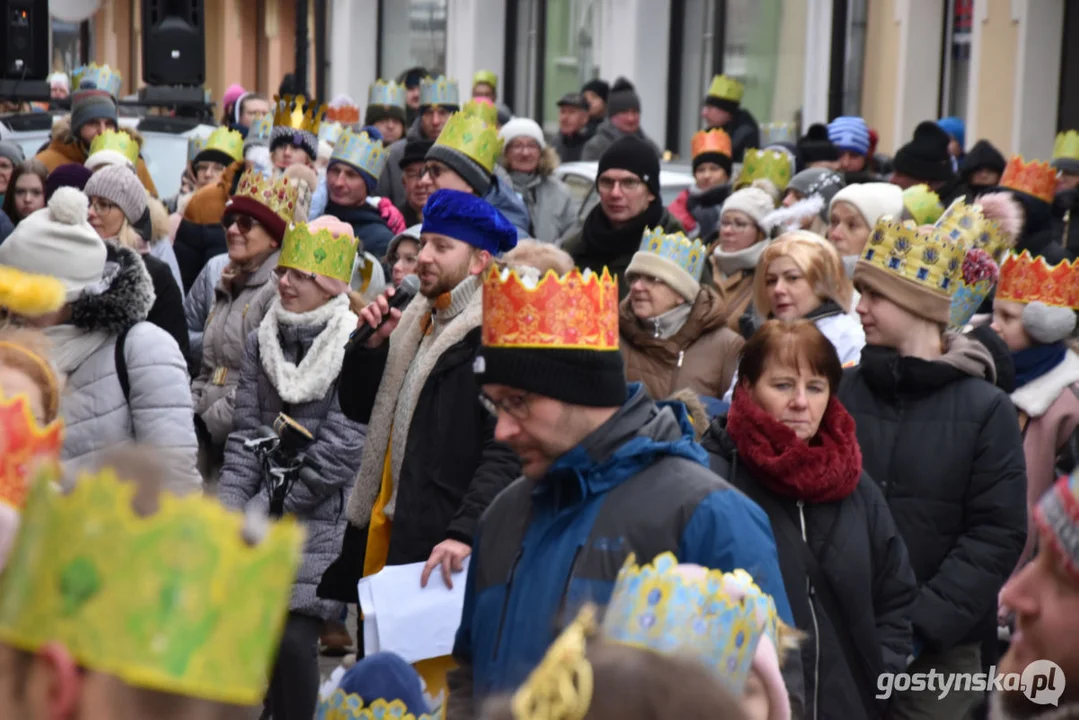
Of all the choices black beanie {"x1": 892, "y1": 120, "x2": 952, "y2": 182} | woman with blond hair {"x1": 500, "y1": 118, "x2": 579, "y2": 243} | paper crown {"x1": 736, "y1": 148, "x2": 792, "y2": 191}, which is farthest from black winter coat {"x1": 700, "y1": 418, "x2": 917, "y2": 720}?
woman with blond hair {"x1": 500, "y1": 118, "x2": 579, "y2": 243}

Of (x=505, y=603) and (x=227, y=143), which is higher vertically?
(x=227, y=143)

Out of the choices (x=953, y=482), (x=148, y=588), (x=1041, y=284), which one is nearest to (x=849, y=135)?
(x=1041, y=284)

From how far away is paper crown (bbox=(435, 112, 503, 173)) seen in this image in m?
8.52

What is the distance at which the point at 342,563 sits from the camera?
19.8 feet

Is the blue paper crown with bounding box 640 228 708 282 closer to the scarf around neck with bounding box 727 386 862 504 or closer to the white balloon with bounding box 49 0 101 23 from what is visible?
the scarf around neck with bounding box 727 386 862 504

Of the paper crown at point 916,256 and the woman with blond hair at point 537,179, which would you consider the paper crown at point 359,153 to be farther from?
the paper crown at point 916,256

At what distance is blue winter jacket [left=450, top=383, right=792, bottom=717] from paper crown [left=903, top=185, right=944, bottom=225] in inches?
206

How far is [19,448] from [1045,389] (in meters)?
4.65

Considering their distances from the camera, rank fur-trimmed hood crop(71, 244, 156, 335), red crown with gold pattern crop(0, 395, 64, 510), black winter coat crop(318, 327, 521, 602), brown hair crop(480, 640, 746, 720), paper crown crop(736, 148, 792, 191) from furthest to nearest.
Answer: paper crown crop(736, 148, 792, 191) < fur-trimmed hood crop(71, 244, 156, 335) < black winter coat crop(318, 327, 521, 602) < red crown with gold pattern crop(0, 395, 64, 510) < brown hair crop(480, 640, 746, 720)

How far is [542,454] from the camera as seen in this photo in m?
3.77

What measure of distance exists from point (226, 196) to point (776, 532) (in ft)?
23.1

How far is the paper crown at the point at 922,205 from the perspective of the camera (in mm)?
8844

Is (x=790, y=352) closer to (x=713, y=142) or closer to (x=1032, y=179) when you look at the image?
(x=1032, y=179)

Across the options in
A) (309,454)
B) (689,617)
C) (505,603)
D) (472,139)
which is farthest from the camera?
(472,139)
